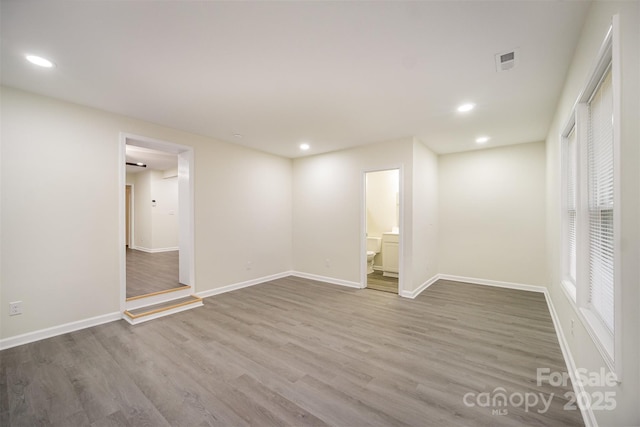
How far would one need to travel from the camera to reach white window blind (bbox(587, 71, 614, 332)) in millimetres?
1487

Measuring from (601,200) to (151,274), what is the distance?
6436mm

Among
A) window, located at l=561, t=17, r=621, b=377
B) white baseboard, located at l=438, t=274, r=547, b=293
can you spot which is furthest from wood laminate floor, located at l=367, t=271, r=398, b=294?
window, located at l=561, t=17, r=621, b=377

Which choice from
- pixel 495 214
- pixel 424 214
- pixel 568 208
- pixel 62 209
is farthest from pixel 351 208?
pixel 62 209

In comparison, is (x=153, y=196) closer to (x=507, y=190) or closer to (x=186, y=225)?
(x=186, y=225)

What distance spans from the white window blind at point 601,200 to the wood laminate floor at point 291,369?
0.87 metres

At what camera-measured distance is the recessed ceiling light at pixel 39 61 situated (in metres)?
2.19

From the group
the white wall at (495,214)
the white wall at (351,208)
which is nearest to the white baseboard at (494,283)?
the white wall at (495,214)

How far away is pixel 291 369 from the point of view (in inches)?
90.2

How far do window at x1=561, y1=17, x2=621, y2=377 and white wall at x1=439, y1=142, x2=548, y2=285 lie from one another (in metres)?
2.83

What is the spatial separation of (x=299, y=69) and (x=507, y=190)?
4556 millimetres

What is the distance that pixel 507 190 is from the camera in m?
4.85

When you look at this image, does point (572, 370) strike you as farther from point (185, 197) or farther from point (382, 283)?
point (185, 197)

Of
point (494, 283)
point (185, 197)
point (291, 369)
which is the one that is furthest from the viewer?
point (494, 283)

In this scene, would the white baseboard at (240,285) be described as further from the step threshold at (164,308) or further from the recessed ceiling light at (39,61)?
the recessed ceiling light at (39,61)
